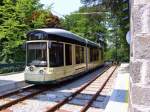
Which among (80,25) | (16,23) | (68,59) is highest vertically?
(80,25)

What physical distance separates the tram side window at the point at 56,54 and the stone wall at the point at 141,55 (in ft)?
43.2

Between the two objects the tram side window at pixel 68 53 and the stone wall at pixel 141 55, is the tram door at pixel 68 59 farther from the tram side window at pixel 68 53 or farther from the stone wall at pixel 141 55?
the stone wall at pixel 141 55

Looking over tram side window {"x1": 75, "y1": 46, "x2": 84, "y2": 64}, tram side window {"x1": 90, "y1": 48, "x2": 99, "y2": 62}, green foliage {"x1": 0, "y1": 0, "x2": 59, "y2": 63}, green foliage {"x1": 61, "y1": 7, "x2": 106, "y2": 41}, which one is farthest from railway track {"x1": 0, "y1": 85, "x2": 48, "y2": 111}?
green foliage {"x1": 61, "y1": 7, "x2": 106, "y2": 41}

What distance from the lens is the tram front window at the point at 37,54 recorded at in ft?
53.2

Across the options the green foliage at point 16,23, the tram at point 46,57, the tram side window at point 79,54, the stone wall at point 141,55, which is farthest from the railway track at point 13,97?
the green foliage at point 16,23

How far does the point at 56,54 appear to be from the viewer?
1677 centimetres

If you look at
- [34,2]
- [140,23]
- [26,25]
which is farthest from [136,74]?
[34,2]

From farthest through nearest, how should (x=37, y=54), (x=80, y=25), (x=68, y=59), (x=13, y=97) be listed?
1. (x=80, y=25)
2. (x=68, y=59)
3. (x=37, y=54)
4. (x=13, y=97)

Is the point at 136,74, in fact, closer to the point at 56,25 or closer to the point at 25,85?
the point at 25,85

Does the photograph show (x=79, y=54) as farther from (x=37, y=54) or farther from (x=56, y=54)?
(x=37, y=54)

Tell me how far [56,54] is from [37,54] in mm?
966

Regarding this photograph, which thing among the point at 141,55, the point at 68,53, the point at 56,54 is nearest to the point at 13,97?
the point at 56,54

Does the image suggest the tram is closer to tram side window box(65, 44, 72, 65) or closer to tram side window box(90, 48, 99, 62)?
tram side window box(65, 44, 72, 65)

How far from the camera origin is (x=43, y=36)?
16.6 m
